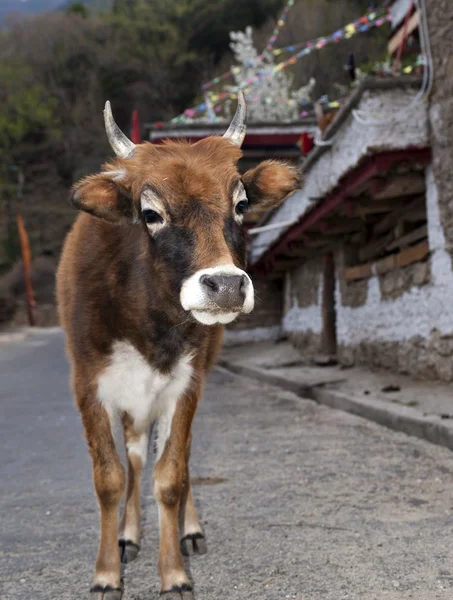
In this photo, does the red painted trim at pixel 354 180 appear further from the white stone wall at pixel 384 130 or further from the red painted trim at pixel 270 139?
the red painted trim at pixel 270 139

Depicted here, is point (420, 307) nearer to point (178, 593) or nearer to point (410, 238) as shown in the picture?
point (410, 238)

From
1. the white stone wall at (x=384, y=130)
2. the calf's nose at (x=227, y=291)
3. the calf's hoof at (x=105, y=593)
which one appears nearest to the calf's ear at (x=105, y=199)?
the calf's nose at (x=227, y=291)

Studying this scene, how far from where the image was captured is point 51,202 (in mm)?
56969

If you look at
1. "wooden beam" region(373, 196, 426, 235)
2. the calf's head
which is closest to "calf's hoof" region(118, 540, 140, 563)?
the calf's head

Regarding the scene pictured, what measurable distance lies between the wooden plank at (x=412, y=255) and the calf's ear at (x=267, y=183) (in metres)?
5.02

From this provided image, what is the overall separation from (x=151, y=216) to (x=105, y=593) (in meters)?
1.66

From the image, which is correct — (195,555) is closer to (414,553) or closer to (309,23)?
(414,553)

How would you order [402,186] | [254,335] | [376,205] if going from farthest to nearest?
[254,335] < [376,205] < [402,186]

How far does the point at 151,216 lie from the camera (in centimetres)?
297

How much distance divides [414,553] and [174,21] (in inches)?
2247

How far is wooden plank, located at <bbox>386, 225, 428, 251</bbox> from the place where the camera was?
819cm

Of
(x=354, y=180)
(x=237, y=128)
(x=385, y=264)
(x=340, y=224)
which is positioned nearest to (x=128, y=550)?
(x=237, y=128)

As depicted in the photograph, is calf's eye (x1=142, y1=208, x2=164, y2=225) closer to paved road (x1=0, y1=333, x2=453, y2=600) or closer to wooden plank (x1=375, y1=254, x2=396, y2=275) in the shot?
paved road (x1=0, y1=333, x2=453, y2=600)

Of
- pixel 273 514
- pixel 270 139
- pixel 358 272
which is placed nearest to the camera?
pixel 273 514
